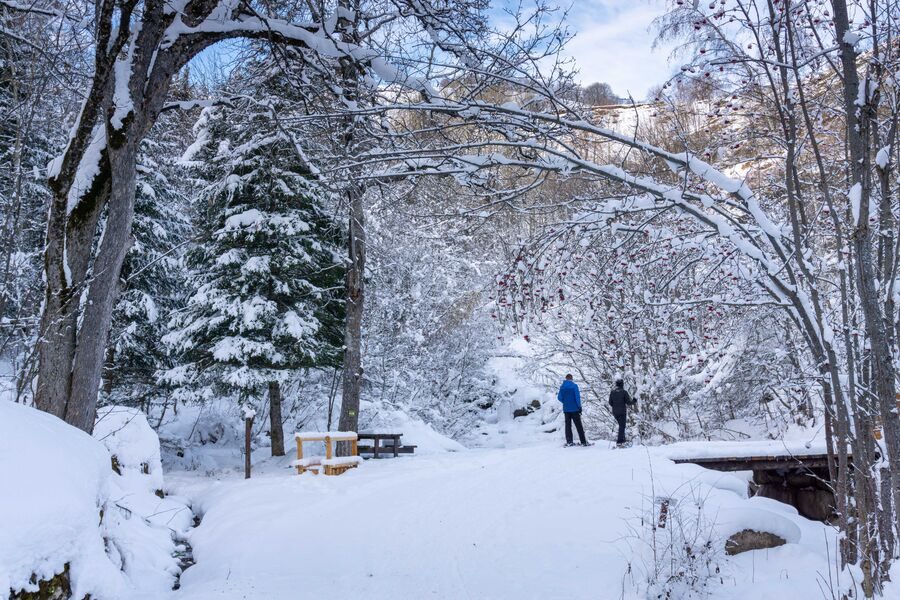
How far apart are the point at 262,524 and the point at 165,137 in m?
12.8

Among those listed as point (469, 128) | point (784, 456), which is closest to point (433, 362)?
point (784, 456)

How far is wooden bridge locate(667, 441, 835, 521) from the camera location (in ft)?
27.5

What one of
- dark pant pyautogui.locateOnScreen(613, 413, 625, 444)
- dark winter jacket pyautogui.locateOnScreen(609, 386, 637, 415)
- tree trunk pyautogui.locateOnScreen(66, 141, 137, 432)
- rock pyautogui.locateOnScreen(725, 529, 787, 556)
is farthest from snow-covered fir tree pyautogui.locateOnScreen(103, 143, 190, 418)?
rock pyautogui.locateOnScreen(725, 529, 787, 556)

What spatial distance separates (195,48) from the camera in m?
5.58

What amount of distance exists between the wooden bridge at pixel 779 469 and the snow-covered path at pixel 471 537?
647 millimetres

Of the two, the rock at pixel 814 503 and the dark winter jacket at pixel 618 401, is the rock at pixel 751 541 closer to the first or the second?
the rock at pixel 814 503

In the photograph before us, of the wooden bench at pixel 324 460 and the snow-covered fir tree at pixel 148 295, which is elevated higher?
the snow-covered fir tree at pixel 148 295

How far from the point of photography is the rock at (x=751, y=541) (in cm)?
619

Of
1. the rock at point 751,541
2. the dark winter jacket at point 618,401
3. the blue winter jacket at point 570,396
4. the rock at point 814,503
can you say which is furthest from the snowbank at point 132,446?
the rock at point 814,503

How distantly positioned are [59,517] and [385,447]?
11.7 metres

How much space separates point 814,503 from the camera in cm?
866

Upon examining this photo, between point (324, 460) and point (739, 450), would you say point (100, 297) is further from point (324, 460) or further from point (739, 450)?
point (739, 450)

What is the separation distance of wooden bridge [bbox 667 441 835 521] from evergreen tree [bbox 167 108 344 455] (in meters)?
8.12

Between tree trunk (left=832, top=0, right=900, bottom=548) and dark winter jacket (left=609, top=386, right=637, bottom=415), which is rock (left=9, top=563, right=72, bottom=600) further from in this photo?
dark winter jacket (left=609, top=386, right=637, bottom=415)
